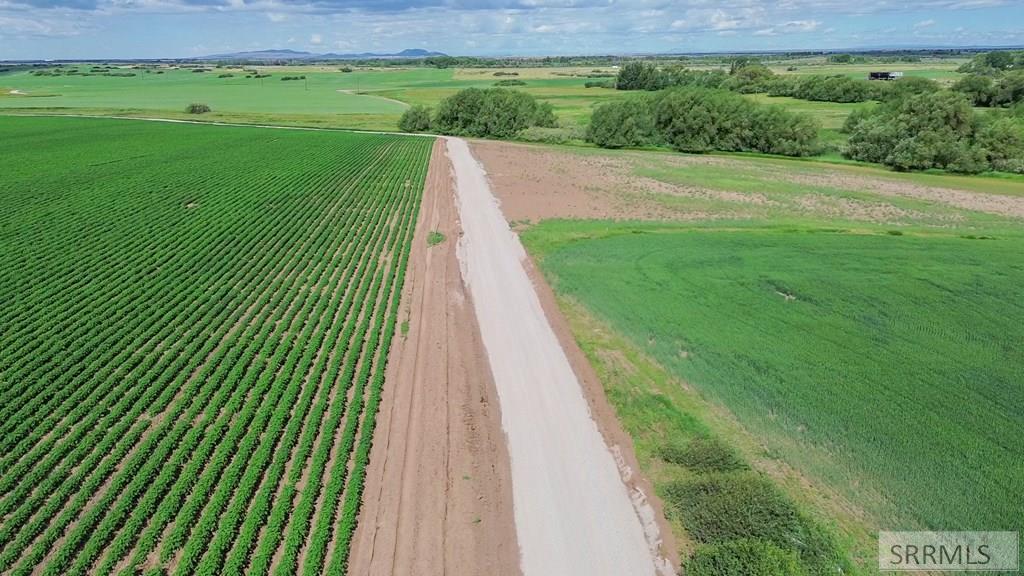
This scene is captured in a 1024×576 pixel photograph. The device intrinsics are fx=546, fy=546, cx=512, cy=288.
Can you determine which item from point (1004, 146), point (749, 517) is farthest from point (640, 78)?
point (749, 517)

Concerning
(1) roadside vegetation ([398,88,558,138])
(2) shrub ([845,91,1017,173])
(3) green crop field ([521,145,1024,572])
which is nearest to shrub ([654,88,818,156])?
(2) shrub ([845,91,1017,173])

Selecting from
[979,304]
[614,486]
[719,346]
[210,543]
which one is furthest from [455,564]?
[979,304]

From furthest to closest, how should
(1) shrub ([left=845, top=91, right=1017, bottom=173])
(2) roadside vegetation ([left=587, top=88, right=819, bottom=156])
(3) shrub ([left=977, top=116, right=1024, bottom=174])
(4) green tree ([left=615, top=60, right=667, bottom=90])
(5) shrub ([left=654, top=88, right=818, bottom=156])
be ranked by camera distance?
(4) green tree ([left=615, top=60, right=667, bottom=90]), (2) roadside vegetation ([left=587, top=88, right=819, bottom=156]), (5) shrub ([left=654, top=88, right=818, bottom=156]), (1) shrub ([left=845, top=91, right=1017, bottom=173]), (3) shrub ([left=977, top=116, right=1024, bottom=174])

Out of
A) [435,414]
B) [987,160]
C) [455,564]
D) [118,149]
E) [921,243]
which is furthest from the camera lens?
[118,149]

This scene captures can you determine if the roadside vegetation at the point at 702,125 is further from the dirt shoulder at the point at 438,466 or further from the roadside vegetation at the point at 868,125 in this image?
the dirt shoulder at the point at 438,466

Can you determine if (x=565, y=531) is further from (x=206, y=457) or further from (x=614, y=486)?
Result: (x=206, y=457)

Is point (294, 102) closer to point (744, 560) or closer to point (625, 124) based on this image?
point (625, 124)

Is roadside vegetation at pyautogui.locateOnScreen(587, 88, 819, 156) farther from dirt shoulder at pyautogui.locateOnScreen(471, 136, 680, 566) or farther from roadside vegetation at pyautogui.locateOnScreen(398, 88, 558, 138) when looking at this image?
dirt shoulder at pyautogui.locateOnScreen(471, 136, 680, 566)

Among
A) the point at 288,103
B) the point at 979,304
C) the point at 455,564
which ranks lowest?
the point at 455,564
